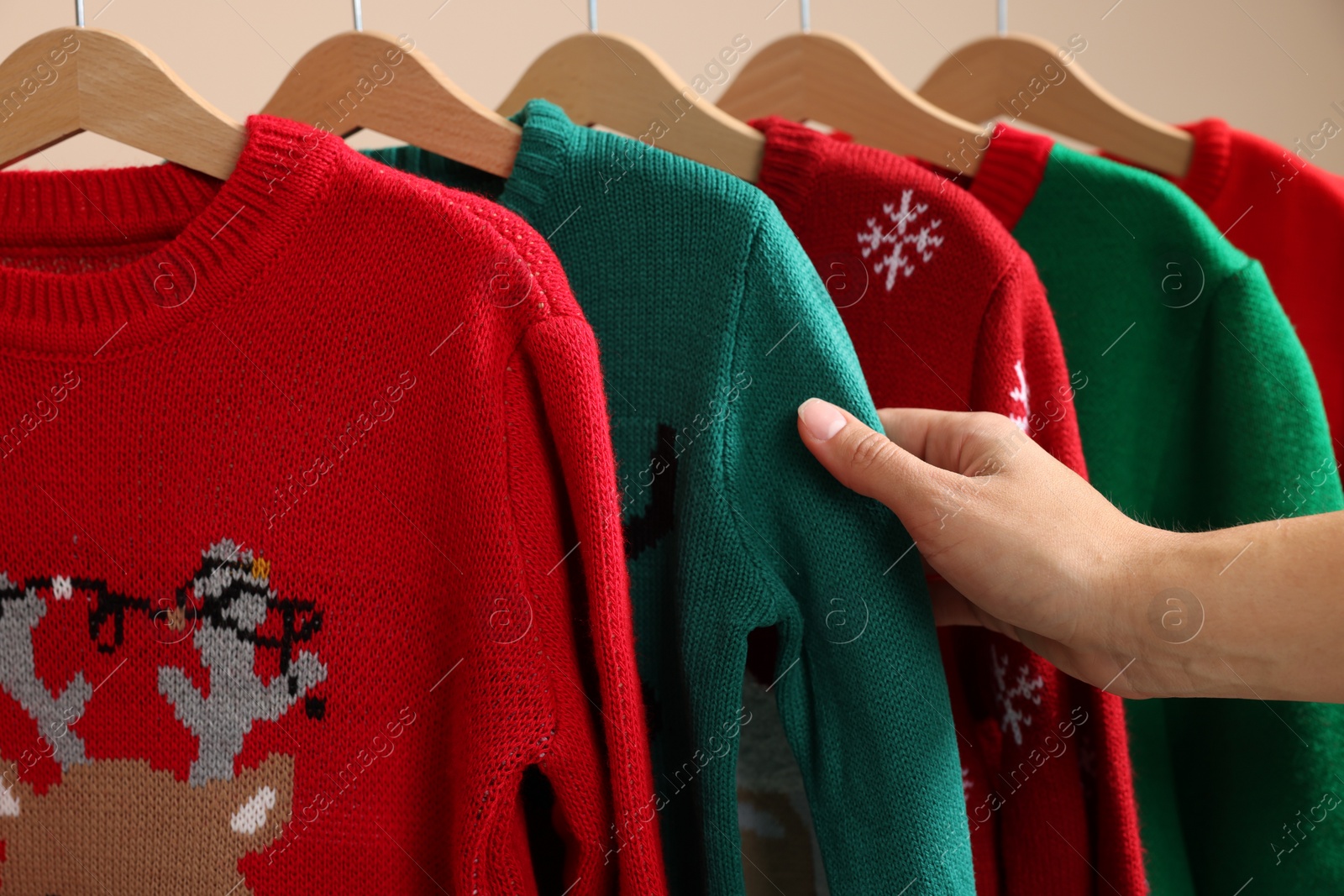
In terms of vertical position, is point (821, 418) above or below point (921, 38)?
below

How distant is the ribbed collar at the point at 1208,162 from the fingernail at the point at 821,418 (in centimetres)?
51

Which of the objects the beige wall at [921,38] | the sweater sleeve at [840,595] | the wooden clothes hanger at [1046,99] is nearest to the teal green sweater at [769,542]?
the sweater sleeve at [840,595]

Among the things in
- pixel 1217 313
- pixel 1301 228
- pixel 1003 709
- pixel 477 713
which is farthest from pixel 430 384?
pixel 1301 228

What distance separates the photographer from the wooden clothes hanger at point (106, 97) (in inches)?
23.1

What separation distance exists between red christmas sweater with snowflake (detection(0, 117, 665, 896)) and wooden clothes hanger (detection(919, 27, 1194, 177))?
1.97 ft

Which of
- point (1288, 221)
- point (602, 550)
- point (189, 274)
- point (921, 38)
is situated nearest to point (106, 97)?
point (189, 274)

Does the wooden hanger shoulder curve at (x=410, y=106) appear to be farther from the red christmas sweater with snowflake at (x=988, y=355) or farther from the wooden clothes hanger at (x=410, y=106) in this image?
the red christmas sweater with snowflake at (x=988, y=355)

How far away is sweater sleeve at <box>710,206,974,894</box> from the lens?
0.60 metres

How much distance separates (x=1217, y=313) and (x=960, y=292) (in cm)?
23

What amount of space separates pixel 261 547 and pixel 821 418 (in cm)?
36

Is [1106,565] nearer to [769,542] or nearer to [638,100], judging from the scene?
[769,542]

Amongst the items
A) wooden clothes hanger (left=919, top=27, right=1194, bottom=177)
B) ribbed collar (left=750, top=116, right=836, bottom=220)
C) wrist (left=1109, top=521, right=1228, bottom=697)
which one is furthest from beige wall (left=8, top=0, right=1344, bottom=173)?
wrist (left=1109, top=521, right=1228, bottom=697)

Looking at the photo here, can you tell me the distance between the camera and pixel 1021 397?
2.25 ft

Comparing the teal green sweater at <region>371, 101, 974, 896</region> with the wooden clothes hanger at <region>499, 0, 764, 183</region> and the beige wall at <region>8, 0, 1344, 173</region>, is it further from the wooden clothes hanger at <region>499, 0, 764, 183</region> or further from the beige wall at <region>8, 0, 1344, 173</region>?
the beige wall at <region>8, 0, 1344, 173</region>
